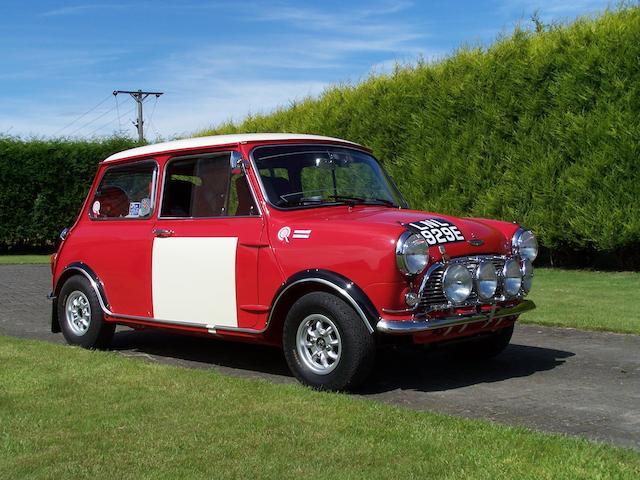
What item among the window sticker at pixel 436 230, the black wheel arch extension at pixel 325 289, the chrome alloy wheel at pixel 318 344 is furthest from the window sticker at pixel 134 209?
the window sticker at pixel 436 230

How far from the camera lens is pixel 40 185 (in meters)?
21.7

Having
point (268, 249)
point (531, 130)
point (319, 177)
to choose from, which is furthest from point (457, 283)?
point (531, 130)

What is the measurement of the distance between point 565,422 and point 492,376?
1.41 m

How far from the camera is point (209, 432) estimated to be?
449cm

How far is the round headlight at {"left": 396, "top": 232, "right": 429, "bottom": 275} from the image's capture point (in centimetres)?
527

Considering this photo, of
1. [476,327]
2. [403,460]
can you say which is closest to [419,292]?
[476,327]

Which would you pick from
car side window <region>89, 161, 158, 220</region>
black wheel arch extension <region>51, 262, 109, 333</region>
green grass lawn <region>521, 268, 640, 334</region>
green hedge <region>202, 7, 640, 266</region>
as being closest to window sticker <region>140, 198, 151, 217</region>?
car side window <region>89, 161, 158, 220</region>

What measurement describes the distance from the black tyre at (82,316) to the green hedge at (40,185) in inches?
583

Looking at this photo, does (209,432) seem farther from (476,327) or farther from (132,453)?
(476,327)

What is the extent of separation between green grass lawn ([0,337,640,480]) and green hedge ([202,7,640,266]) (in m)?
8.63

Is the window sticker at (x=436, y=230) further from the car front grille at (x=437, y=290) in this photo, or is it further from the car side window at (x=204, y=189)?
the car side window at (x=204, y=189)

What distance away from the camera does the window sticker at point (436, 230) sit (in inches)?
216

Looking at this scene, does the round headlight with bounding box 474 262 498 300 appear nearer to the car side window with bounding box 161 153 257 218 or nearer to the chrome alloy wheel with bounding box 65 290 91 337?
the car side window with bounding box 161 153 257 218

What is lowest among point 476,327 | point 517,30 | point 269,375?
point 269,375
